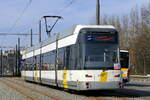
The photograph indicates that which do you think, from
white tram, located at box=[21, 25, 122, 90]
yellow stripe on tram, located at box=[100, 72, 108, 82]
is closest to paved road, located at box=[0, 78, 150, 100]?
white tram, located at box=[21, 25, 122, 90]

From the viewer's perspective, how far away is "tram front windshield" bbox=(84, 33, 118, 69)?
17297 mm

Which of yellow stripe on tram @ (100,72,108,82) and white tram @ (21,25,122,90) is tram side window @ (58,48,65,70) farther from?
yellow stripe on tram @ (100,72,108,82)

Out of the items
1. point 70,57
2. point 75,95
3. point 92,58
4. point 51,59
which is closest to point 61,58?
point 70,57

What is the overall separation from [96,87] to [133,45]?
186 ft

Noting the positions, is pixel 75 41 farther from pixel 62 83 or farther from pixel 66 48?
pixel 62 83

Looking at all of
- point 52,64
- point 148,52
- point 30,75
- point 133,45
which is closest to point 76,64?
point 52,64

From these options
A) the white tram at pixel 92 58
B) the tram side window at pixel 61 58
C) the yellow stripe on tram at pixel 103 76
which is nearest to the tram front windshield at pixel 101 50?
the white tram at pixel 92 58

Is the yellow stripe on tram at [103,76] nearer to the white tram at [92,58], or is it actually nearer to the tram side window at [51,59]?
the white tram at [92,58]

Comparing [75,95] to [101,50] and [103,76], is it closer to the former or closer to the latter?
[103,76]

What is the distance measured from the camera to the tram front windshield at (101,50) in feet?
56.7

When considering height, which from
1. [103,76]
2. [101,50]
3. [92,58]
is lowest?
[103,76]

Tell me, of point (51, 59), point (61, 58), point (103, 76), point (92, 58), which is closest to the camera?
point (103, 76)

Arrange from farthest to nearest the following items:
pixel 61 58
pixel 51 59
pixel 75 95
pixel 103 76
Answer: pixel 51 59
pixel 61 58
pixel 75 95
pixel 103 76

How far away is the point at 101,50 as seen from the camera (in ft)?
57.4
